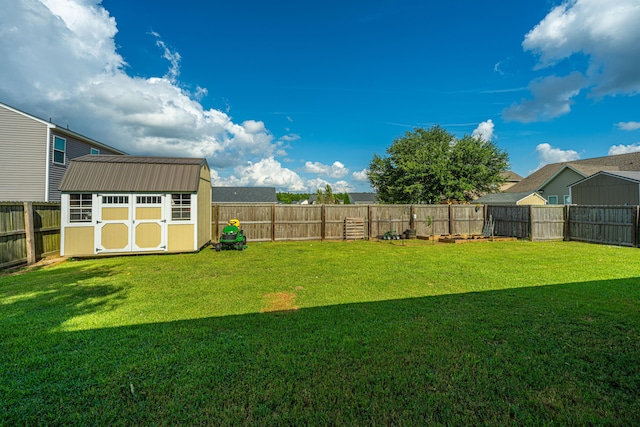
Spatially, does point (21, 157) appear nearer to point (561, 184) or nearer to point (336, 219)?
point (336, 219)

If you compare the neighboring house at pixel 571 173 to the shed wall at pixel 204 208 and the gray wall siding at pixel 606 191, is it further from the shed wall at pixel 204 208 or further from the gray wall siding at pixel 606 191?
the shed wall at pixel 204 208

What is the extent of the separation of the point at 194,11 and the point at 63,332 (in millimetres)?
11417

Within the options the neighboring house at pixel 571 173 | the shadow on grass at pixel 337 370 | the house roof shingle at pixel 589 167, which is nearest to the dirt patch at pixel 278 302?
the shadow on grass at pixel 337 370

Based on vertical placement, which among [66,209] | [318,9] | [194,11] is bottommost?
[66,209]

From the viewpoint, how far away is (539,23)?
1125 cm

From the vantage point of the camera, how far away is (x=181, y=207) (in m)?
9.57

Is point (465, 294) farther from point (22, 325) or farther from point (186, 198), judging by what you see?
point (186, 198)

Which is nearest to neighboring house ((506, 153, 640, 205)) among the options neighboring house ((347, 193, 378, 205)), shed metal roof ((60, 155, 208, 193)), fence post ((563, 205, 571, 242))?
fence post ((563, 205, 571, 242))

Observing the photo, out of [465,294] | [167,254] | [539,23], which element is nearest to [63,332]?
[465,294]

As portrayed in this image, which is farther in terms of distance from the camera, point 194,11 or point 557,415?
point 194,11

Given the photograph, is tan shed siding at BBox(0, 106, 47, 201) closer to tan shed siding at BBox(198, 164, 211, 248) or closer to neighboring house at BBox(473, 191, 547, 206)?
tan shed siding at BBox(198, 164, 211, 248)

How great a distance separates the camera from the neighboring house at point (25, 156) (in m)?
12.4

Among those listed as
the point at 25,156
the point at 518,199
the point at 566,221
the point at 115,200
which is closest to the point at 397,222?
the point at 566,221

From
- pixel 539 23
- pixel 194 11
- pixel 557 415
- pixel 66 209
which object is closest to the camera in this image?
pixel 557 415
